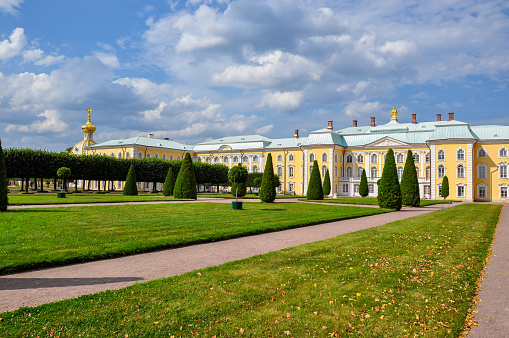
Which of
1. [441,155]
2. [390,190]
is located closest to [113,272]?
[390,190]

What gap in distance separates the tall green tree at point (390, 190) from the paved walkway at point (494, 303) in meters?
17.4

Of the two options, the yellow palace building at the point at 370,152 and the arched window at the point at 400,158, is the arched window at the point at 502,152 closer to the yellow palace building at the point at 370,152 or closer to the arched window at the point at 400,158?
the yellow palace building at the point at 370,152

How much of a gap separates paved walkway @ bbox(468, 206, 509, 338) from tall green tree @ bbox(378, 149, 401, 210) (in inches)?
685

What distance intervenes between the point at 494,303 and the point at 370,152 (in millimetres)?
58023

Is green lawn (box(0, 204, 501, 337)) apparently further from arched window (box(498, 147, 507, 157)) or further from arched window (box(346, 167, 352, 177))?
arched window (box(346, 167, 352, 177))

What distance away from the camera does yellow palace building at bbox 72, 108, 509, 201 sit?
50.8 meters

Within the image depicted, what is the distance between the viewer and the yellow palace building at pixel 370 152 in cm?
5084

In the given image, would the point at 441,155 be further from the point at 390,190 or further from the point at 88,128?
the point at 88,128

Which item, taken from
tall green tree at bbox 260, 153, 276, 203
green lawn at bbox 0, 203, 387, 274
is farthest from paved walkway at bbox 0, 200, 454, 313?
tall green tree at bbox 260, 153, 276, 203

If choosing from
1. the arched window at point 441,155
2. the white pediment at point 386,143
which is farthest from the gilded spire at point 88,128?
the arched window at point 441,155

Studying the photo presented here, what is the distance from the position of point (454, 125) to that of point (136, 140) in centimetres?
5312

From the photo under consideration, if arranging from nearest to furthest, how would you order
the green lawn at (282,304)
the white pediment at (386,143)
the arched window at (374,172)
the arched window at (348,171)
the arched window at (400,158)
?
the green lawn at (282,304), the arched window at (400,158), the white pediment at (386,143), the arched window at (374,172), the arched window at (348,171)

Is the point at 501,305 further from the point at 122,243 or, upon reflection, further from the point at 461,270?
the point at 122,243

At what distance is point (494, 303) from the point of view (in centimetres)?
547
